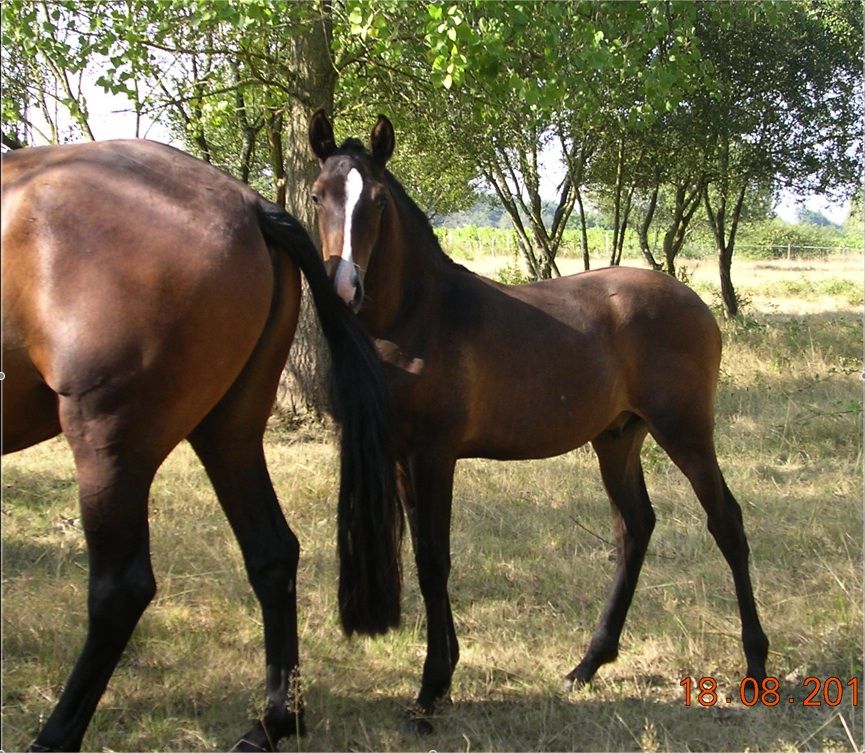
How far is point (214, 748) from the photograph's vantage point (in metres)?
3.05

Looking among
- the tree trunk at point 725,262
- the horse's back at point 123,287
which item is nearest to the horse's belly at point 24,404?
the horse's back at point 123,287

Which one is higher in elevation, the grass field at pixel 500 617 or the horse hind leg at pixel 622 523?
the horse hind leg at pixel 622 523

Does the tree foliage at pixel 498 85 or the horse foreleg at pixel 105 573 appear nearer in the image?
the horse foreleg at pixel 105 573

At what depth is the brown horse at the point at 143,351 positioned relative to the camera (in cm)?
236

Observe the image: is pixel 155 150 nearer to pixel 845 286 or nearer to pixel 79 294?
pixel 79 294

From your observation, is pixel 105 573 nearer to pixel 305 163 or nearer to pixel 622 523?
pixel 622 523

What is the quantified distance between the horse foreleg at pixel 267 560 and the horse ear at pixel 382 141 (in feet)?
4.45

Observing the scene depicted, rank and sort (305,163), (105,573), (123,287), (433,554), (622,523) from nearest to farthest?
1. (123,287)
2. (105,573)
3. (433,554)
4. (622,523)
5. (305,163)

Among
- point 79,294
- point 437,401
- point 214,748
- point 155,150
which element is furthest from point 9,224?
point 214,748

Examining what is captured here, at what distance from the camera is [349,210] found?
3248 millimetres

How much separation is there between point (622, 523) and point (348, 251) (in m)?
1.93

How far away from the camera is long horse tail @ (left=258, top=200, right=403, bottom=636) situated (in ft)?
9.77

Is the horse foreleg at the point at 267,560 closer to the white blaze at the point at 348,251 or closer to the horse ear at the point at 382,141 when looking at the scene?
the white blaze at the point at 348,251

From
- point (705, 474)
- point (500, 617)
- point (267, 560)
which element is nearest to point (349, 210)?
point (267, 560)
